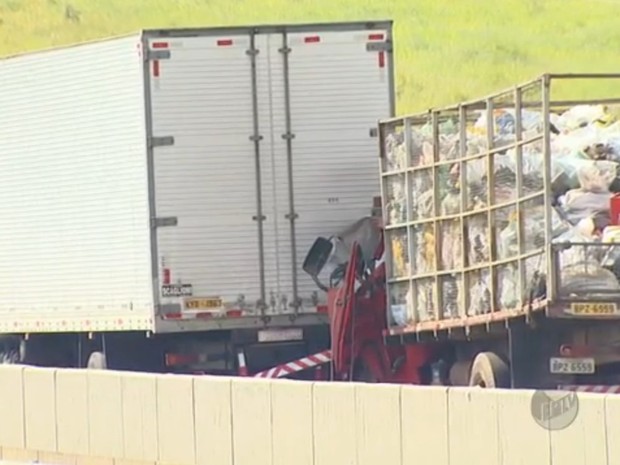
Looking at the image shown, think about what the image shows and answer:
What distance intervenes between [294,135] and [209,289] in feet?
6.00

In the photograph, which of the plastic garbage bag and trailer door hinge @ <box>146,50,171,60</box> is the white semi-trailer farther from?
the plastic garbage bag

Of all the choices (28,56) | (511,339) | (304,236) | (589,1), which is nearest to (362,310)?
(304,236)

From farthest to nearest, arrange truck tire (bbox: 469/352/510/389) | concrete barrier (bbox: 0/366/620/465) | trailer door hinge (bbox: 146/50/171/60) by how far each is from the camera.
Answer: trailer door hinge (bbox: 146/50/171/60) → truck tire (bbox: 469/352/510/389) → concrete barrier (bbox: 0/366/620/465)

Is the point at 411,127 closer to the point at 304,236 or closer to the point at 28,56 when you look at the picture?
the point at 304,236

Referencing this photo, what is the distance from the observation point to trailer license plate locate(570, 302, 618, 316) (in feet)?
59.7

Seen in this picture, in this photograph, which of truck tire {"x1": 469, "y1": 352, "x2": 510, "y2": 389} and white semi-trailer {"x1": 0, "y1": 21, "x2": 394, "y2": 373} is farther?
white semi-trailer {"x1": 0, "y1": 21, "x2": 394, "y2": 373}

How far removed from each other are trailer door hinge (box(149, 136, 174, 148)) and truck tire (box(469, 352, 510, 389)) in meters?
4.77

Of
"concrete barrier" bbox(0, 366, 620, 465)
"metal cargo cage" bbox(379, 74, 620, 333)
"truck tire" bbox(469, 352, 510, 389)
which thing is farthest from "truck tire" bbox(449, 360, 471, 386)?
"concrete barrier" bbox(0, 366, 620, 465)

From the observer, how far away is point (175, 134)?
2388 cm

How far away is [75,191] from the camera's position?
26.0m

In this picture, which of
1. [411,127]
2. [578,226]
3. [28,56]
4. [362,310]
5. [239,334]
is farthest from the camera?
[28,56]

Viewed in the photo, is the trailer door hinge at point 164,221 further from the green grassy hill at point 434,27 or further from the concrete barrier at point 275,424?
the green grassy hill at point 434,27

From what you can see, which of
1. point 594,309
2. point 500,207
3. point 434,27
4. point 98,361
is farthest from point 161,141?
point 434,27

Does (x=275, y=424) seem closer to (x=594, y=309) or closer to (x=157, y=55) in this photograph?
(x=594, y=309)
